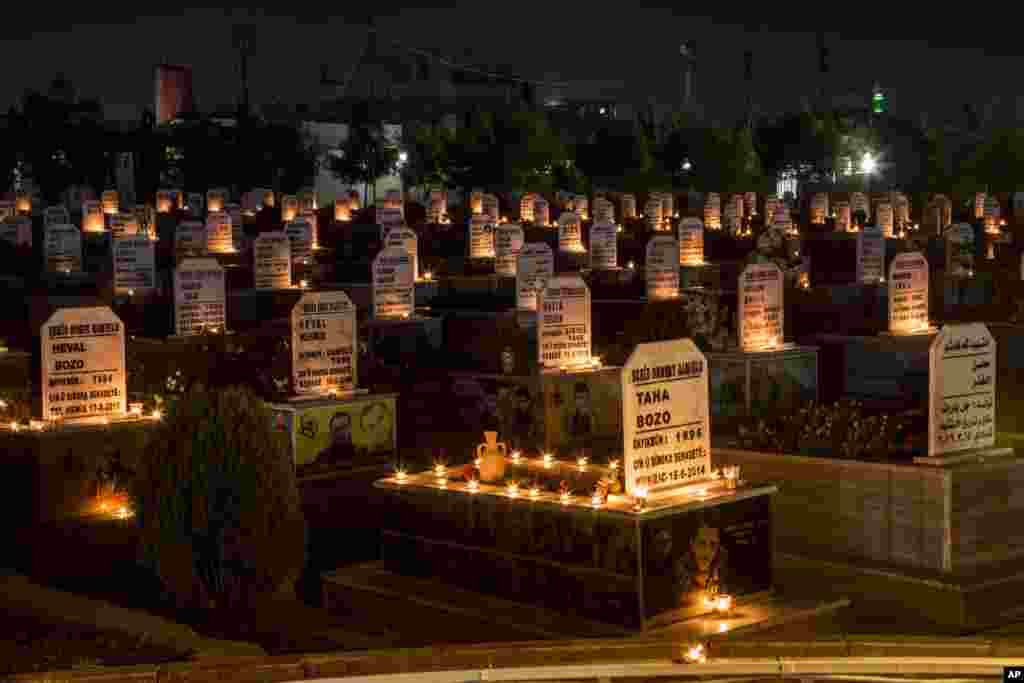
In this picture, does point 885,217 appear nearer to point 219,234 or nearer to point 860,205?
point 860,205

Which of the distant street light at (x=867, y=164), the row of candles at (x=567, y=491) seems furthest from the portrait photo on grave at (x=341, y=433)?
the distant street light at (x=867, y=164)

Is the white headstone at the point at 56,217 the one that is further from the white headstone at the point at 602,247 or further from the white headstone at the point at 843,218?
the white headstone at the point at 843,218

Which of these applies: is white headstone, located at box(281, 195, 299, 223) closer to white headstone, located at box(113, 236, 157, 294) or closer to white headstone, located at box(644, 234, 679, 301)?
white headstone, located at box(113, 236, 157, 294)

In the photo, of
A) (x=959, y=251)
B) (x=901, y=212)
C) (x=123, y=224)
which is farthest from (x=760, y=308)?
(x=901, y=212)

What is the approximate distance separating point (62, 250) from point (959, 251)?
14.1 m

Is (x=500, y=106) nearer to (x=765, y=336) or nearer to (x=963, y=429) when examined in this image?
(x=765, y=336)

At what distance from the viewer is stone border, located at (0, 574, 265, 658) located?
9.50 metres

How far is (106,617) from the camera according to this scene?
10.4 m

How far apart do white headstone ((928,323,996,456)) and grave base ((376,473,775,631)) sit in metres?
1.45

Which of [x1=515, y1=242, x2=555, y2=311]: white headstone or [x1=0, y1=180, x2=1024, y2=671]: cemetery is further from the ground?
[x1=515, y1=242, x2=555, y2=311]: white headstone

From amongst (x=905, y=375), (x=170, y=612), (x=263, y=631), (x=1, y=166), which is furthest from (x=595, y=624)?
(x=1, y=166)

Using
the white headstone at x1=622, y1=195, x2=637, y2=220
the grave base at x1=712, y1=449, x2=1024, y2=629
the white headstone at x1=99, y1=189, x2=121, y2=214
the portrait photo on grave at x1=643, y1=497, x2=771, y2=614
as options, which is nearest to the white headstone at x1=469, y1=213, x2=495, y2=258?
the white headstone at x1=622, y1=195, x2=637, y2=220

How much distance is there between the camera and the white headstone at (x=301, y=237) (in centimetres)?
2942

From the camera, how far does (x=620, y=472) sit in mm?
10461
